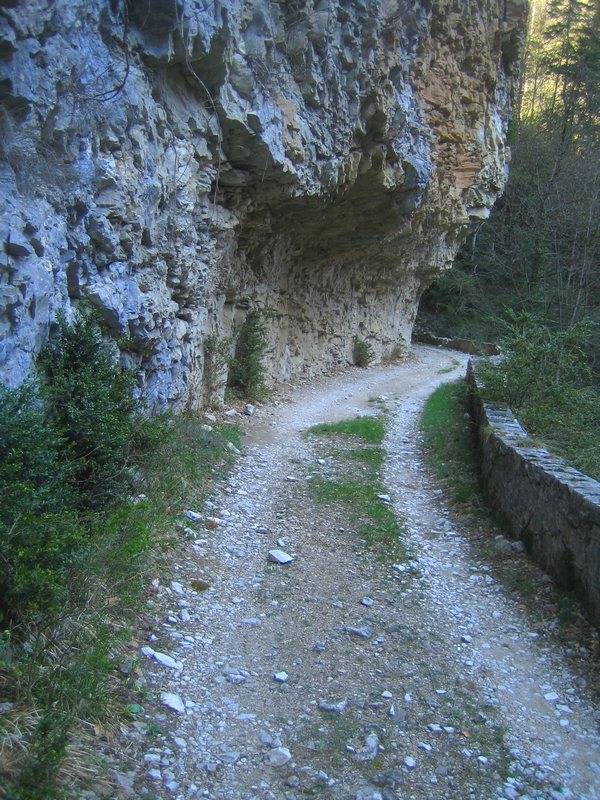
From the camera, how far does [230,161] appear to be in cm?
970

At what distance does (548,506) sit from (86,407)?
13.5 feet

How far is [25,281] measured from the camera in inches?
183

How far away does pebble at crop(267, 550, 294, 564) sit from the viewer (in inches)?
227

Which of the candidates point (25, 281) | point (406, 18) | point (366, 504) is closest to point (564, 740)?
point (366, 504)

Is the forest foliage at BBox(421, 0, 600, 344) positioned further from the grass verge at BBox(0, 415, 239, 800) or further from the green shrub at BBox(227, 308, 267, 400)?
the grass verge at BBox(0, 415, 239, 800)

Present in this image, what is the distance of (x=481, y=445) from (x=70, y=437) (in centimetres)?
574

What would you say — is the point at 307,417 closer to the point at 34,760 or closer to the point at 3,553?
the point at 3,553

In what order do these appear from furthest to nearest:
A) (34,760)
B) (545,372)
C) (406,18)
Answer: (406,18) → (545,372) → (34,760)

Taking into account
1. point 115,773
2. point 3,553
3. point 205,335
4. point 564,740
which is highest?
point 205,335

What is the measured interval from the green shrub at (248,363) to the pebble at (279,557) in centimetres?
645

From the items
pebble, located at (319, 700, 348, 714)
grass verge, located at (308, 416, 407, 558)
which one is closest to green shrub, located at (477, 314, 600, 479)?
grass verge, located at (308, 416, 407, 558)

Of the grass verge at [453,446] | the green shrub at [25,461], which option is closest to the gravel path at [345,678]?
the grass verge at [453,446]

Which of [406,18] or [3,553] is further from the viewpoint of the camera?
[406,18]

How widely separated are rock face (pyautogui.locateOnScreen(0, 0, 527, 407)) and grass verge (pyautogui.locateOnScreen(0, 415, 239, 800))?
1505 millimetres
